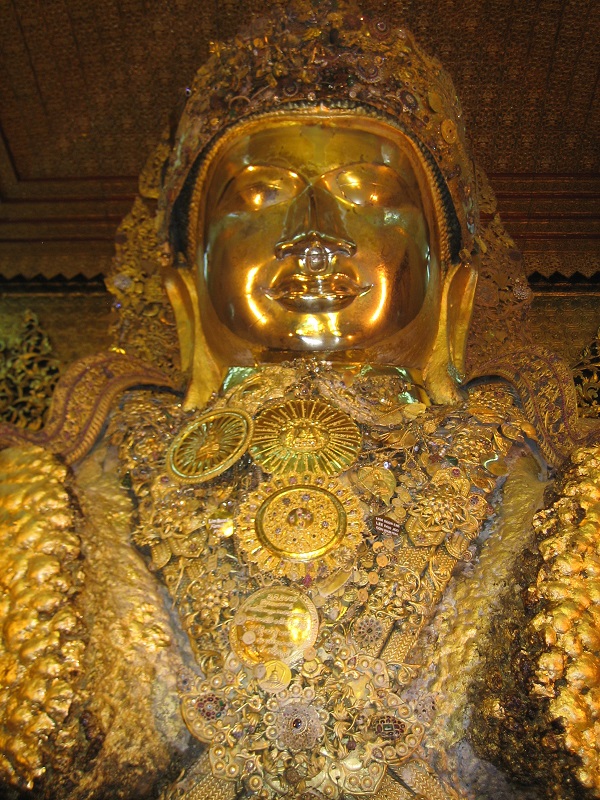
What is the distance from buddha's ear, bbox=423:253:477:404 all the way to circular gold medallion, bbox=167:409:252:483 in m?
0.71

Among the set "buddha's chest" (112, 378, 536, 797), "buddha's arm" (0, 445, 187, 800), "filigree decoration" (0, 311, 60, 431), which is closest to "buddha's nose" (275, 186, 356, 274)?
"buddha's chest" (112, 378, 536, 797)

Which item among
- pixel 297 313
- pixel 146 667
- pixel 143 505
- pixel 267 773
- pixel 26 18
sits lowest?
pixel 267 773

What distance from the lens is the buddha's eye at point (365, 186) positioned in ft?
9.19

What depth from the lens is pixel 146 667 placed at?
2.08 metres

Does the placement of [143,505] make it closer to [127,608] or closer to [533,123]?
[127,608]

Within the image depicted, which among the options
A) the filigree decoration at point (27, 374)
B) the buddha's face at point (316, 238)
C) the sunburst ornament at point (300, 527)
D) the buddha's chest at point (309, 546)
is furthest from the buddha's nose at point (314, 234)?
the filigree decoration at point (27, 374)

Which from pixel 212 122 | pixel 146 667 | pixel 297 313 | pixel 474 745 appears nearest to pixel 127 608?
pixel 146 667

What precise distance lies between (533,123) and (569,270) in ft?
2.20

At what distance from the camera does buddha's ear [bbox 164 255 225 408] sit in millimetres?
2865

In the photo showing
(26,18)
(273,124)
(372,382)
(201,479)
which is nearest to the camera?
(201,479)

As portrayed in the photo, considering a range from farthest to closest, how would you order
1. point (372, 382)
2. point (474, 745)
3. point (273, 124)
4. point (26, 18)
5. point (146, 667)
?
point (26, 18) → point (273, 124) → point (372, 382) → point (146, 667) → point (474, 745)

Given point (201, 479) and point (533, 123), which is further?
point (533, 123)

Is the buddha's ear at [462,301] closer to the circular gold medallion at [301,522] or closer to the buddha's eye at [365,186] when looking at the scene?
the buddha's eye at [365,186]

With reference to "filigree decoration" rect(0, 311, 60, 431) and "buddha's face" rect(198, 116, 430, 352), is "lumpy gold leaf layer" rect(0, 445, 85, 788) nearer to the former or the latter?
"buddha's face" rect(198, 116, 430, 352)
